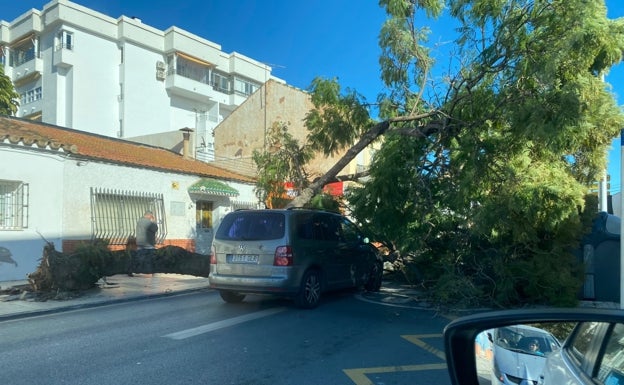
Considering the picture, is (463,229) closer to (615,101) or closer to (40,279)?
(615,101)

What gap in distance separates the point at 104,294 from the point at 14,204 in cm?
438

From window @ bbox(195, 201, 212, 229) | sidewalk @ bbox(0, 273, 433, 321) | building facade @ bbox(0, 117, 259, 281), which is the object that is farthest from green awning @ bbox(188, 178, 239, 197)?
sidewalk @ bbox(0, 273, 433, 321)

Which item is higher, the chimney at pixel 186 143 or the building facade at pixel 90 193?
the chimney at pixel 186 143

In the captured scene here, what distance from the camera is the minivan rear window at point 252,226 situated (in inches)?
341

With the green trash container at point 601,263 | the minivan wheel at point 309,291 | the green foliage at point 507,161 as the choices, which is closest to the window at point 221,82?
the green foliage at point 507,161

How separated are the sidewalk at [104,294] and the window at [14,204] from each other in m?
1.59

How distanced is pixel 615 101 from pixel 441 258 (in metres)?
4.48

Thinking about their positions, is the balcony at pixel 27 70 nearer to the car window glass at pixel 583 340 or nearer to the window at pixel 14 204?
the window at pixel 14 204

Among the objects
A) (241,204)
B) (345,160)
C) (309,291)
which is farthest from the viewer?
(241,204)

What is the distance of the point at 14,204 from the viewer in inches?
496

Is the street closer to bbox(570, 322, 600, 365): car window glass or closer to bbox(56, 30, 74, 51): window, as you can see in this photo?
bbox(570, 322, 600, 365): car window glass

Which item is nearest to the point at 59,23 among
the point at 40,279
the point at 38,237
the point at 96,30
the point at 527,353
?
the point at 96,30

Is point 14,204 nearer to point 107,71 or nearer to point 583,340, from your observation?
point 583,340

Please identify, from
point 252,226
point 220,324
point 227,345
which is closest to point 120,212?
point 252,226
